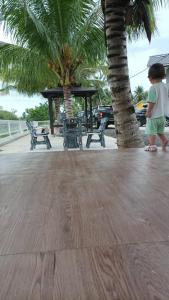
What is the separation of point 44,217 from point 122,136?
3018mm

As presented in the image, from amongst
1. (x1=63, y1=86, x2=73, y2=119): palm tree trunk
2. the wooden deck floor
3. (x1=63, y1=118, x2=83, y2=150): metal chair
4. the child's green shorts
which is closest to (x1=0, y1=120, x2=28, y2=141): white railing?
(x1=63, y1=86, x2=73, y2=119): palm tree trunk

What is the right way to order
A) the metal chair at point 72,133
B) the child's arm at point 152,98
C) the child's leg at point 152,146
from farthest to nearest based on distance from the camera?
1. the metal chair at point 72,133
2. the child's arm at point 152,98
3. the child's leg at point 152,146

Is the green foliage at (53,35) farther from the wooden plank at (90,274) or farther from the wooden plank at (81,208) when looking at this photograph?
the wooden plank at (90,274)

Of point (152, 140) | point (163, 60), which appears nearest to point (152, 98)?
point (152, 140)

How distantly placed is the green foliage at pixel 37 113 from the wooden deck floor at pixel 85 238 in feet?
91.6

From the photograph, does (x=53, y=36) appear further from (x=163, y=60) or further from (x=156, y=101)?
(x=163, y=60)

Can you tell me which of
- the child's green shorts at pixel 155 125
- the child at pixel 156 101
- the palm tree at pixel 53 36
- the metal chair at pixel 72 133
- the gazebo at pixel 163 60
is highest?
the gazebo at pixel 163 60

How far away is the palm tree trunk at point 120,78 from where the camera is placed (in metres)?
3.92

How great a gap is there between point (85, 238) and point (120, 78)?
10.9 feet

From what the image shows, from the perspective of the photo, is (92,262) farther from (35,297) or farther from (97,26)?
(97,26)

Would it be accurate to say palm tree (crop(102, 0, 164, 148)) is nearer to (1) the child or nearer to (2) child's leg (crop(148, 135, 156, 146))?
(1) the child

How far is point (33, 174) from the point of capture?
1.79 meters

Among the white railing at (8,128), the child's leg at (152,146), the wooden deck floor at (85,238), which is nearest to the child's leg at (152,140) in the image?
the child's leg at (152,146)

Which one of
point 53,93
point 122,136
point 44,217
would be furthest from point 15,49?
point 44,217
